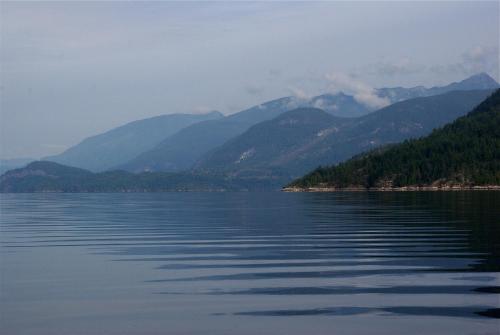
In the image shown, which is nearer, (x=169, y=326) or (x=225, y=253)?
(x=169, y=326)

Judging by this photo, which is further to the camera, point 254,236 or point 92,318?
point 254,236

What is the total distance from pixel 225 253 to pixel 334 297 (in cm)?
2102

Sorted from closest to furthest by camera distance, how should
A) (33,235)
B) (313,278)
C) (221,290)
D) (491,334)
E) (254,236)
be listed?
(491,334) → (221,290) → (313,278) → (254,236) → (33,235)

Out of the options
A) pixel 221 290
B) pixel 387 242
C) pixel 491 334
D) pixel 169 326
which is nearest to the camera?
pixel 491 334

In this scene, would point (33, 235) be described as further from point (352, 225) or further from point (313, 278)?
point (313, 278)

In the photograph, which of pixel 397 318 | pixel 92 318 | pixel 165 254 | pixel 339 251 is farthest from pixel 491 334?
pixel 165 254

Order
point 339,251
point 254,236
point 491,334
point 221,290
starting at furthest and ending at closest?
point 254,236 → point 339,251 → point 221,290 → point 491,334

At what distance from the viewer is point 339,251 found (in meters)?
54.1

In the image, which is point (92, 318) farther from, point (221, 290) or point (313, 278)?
point (313, 278)

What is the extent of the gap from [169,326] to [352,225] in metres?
53.7

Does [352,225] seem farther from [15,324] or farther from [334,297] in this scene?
[15,324]

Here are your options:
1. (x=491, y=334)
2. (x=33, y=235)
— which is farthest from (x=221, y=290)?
(x=33, y=235)

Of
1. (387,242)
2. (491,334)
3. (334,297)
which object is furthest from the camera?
(387,242)

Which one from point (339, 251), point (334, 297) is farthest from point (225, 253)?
point (334, 297)
